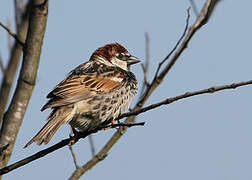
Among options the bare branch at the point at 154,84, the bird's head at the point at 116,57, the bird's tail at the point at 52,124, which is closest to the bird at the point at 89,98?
the bird's tail at the point at 52,124

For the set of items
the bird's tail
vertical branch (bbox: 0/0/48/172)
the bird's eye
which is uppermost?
vertical branch (bbox: 0/0/48/172)

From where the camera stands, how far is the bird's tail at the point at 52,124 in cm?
427

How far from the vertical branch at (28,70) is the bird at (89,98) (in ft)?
3.21

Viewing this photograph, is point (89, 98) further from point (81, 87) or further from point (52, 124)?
point (52, 124)

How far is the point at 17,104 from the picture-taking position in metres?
3.25

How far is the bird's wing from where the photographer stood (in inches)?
193

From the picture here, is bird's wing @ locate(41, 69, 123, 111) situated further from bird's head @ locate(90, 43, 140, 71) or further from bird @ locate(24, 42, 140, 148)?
bird's head @ locate(90, 43, 140, 71)

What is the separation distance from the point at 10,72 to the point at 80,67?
10.5 ft

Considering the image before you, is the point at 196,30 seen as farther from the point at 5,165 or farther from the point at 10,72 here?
the point at 5,165

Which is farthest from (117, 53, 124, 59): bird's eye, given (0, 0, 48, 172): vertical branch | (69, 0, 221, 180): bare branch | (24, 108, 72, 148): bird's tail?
(0, 0, 48, 172): vertical branch

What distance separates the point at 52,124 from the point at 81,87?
0.87 metres

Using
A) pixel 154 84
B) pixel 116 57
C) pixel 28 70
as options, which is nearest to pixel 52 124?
pixel 28 70

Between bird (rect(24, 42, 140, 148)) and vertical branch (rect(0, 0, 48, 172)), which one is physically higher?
vertical branch (rect(0, 0, 48, 172))

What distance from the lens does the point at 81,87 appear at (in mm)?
5316
